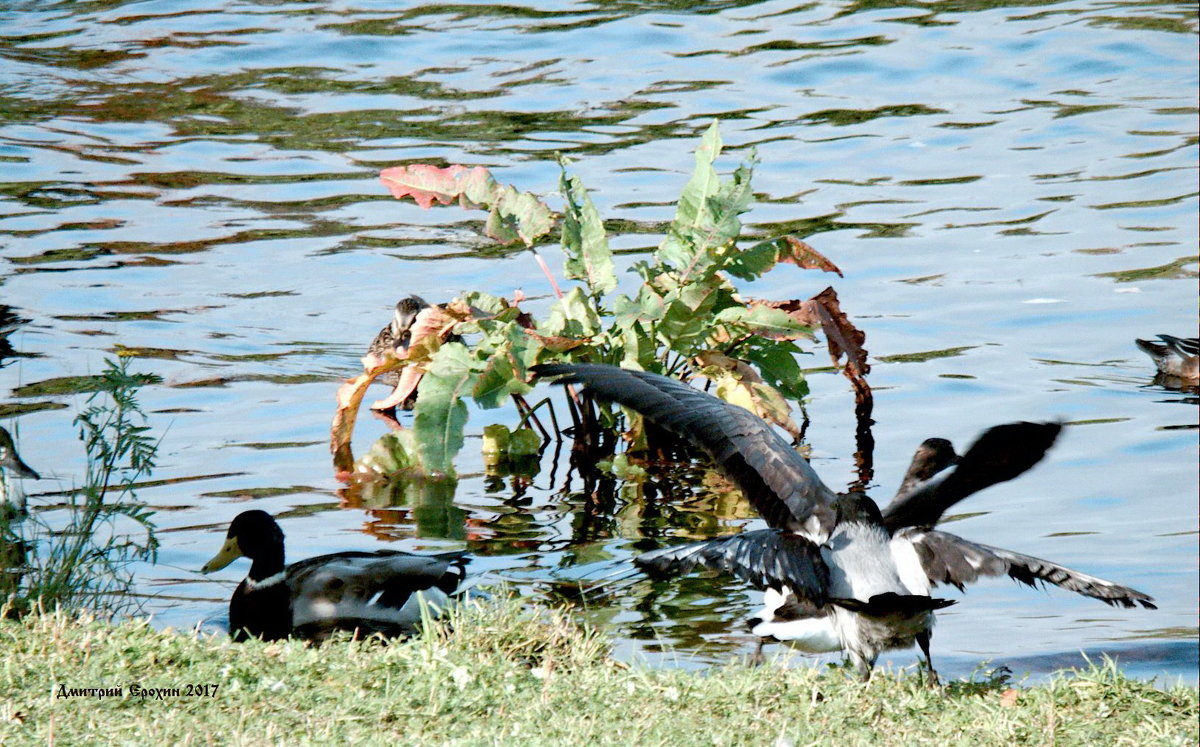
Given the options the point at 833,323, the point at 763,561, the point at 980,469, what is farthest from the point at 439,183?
the point at 980,469

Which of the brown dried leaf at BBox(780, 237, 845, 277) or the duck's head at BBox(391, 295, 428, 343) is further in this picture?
the duck's head at BBox(391, 295, 428, 343)

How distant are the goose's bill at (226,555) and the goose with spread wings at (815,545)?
2187 mm

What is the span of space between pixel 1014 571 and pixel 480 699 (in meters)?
1.89

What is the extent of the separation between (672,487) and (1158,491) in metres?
2.90

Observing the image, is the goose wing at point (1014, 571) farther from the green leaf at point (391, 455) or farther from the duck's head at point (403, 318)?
the duck's head at point (403, 318)

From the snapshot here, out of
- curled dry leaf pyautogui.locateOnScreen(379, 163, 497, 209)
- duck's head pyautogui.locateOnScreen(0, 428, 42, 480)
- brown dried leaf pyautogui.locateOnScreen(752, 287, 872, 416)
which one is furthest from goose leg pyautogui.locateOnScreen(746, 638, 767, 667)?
duck's head pyautogui.locateOnScreen(0, 428, 42, 480)

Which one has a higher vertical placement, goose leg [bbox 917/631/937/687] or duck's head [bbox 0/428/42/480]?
duck's head [bbox 0/428/42/480]

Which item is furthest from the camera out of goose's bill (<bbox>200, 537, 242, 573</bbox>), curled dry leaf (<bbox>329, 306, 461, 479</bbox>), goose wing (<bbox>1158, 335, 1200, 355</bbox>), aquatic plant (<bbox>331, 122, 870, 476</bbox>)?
goose wing (<bbox>1158, 335, 1200, 355</bbox>)

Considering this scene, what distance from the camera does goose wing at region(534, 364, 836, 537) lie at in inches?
223

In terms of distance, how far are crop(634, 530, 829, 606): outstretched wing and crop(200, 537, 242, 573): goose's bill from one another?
2.46 m

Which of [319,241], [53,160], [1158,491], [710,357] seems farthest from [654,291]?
[53,160]

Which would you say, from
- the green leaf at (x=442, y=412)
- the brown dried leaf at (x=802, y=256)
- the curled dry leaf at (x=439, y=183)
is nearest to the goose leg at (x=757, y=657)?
the green leaf at (x=442, y=412)

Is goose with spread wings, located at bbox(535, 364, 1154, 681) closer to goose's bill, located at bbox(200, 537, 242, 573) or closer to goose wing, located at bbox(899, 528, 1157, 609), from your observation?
goose wing, located at bbox(899, 528, 1157, 609)

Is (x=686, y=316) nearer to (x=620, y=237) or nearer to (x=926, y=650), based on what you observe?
(x=926, y=650)
